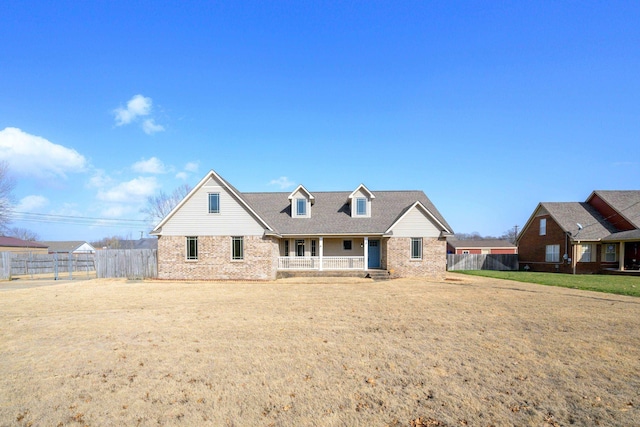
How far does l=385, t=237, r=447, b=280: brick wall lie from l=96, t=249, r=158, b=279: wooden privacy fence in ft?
53.3

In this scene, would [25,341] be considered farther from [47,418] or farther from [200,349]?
[47,418]

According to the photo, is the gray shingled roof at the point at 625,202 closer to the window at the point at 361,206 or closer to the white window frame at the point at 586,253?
the white window frame at the point at 586,253

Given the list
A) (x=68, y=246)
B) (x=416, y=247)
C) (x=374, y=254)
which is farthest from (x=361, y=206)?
(x=68, y=246)

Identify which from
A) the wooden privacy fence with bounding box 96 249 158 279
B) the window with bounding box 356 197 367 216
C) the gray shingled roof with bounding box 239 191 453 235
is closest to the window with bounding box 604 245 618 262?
the gray shingled roof with bounding box 239 191 453 235

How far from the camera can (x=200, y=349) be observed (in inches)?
299

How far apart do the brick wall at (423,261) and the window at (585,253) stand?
16294 millimetres

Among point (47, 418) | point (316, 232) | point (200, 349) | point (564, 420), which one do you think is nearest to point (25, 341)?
point (200, 349)

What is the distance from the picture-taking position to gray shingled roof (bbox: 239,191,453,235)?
25078 mm

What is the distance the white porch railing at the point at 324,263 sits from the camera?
2516 centimetres

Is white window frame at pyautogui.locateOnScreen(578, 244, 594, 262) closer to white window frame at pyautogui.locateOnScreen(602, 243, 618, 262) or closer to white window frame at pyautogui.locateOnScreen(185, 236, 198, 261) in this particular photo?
white window frame at pyautogui.locateOnScreen(602, 243, 618, 262)

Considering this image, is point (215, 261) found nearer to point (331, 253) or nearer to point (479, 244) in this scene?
point (331, 253)

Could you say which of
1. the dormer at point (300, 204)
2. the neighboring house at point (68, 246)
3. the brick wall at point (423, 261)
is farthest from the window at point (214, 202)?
the neighboring house at point (68, 246)

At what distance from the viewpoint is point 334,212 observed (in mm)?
27375

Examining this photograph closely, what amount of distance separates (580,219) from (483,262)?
9.76 meters
